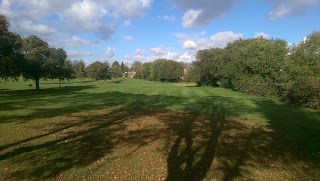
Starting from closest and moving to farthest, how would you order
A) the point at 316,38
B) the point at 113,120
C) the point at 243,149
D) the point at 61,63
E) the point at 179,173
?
the point at 179,173 < the point at 243,149 < the point at 113,120 < the point at 316,38 < the point at 61,63

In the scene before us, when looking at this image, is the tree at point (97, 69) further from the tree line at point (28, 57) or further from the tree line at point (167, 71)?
the tree line at point (28, 57)

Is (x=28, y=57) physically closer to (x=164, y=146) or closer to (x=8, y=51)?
(x=8, y=51)

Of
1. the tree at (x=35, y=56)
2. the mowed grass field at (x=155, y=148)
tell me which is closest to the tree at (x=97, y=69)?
the tree at (x=35, y=56)

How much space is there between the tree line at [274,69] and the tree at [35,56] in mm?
40250

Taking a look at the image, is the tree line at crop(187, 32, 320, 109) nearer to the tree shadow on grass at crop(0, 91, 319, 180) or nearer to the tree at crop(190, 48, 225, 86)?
the tree at crop(190, 48, 225, 86)

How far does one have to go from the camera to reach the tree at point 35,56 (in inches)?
1857

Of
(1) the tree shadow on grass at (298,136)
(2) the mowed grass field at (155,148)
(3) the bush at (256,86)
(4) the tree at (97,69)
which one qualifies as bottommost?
(2) the mowed grass field at (155,148)

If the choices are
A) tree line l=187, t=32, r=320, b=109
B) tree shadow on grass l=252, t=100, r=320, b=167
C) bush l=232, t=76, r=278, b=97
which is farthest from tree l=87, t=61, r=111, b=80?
tree shadow on grass l=252, t=100, r=320, b=167

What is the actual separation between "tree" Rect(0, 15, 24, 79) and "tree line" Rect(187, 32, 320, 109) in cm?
4077

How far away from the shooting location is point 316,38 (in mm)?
50531

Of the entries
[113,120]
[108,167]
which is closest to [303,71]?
[113,120]

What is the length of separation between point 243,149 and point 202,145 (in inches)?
79.6

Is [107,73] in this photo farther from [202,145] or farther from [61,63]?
[202,145]

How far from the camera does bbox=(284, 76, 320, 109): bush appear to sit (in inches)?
1206
